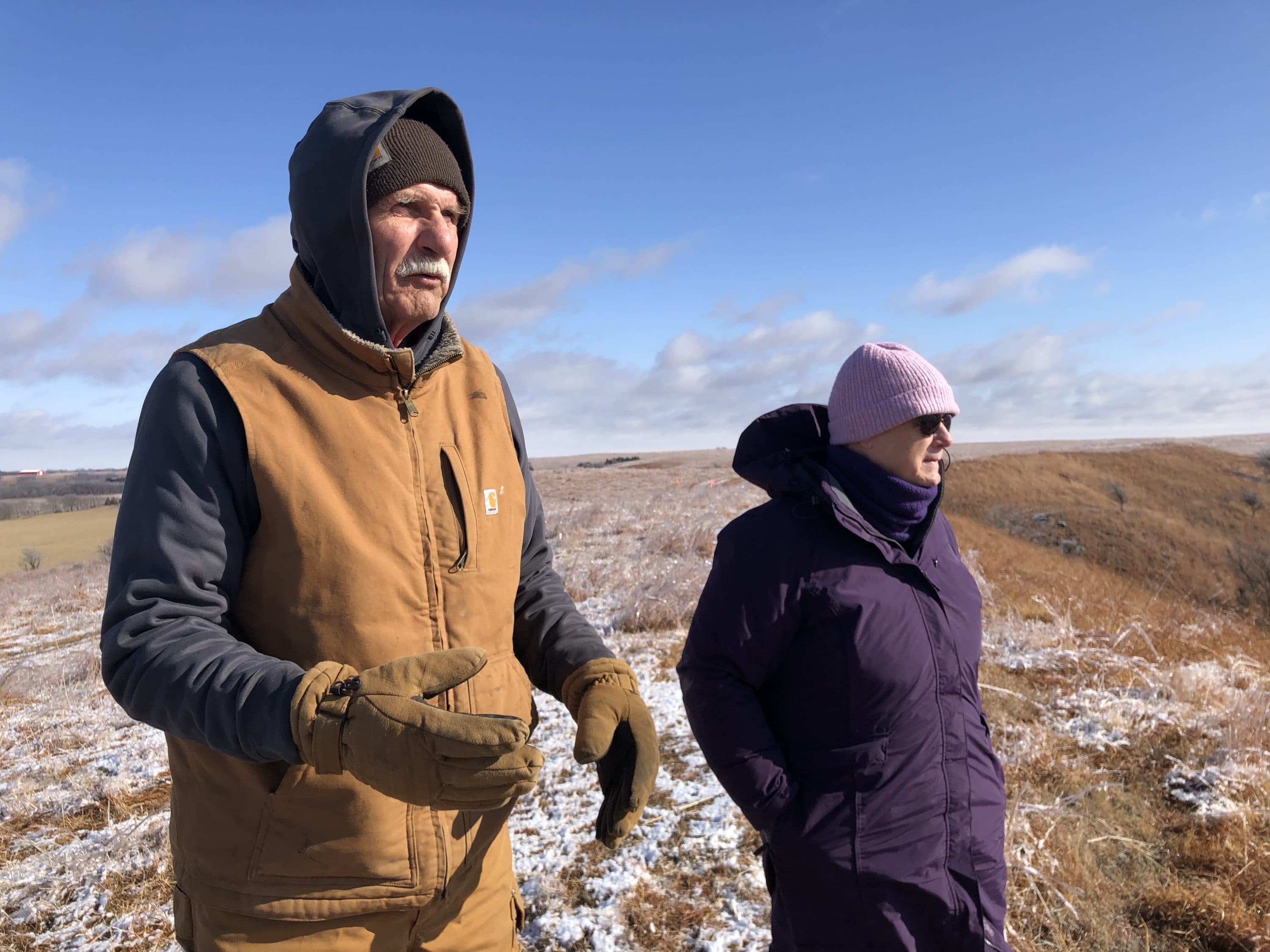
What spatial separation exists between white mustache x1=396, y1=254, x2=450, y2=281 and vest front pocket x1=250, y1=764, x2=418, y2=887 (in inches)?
39.0

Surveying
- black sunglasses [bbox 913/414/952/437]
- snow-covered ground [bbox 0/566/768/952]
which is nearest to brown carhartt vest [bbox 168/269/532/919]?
black sunglasses [bbox 913/414/952/437]

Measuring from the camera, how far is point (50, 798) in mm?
3824

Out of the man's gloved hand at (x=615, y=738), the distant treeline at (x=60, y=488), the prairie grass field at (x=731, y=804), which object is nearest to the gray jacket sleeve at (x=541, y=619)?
the man's gloved hand at (x=615, y=738)

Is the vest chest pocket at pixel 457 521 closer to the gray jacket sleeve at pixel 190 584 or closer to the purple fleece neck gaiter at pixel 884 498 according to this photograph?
the gray jacket sleeve at pixel 190 584

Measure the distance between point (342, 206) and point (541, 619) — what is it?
104 cm

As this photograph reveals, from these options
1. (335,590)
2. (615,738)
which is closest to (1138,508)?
(615,738)

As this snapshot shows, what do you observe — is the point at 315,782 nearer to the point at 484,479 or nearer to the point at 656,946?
the point at 484,479

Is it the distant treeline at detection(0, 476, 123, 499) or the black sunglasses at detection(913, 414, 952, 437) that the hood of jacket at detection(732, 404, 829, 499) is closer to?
the black sunglasses at detection(913, 414, 952, 437)

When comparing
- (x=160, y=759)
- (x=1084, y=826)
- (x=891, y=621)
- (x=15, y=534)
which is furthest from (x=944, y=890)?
(x=15, y=534)

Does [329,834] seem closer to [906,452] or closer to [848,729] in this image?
[848,729]

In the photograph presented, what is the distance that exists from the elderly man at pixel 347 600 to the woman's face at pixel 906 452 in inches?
42.4

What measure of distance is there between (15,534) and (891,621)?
157 ft

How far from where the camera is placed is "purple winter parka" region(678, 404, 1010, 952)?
6.15 feet

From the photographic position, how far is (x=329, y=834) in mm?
1301
